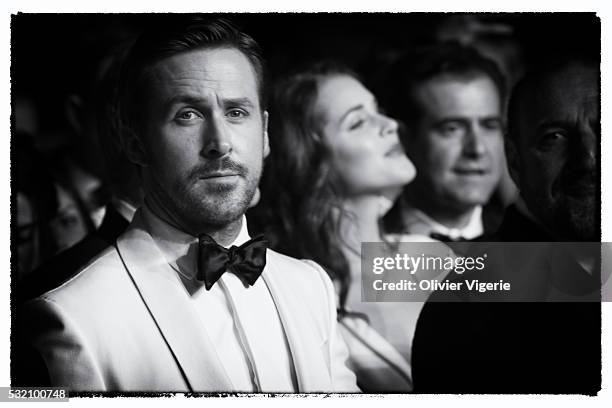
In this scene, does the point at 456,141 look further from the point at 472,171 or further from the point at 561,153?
the point at 561,153

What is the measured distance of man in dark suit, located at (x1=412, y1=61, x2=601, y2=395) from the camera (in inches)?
121

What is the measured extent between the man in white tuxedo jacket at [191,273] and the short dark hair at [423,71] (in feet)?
1.75

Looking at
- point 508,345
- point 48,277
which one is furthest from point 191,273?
point 508,345

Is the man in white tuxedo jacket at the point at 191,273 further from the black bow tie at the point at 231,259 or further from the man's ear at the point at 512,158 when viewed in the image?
the man's ear at the point at 512,158

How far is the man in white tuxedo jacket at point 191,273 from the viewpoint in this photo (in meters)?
2.95

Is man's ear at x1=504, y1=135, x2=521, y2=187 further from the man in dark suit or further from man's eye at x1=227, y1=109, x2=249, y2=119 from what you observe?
man's eye at x1=227, y1=109, x2=249, y2=119

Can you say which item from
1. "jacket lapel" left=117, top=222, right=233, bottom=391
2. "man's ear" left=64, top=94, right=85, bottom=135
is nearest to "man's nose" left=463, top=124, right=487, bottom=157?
"jacket lapel" left=117, top=222, right=233, bottom=391

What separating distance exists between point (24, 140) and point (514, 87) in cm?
201

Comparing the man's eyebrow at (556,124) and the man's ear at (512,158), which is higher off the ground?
the man's eyebrow at (556,124)

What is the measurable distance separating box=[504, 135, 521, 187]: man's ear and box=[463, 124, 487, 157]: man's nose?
0.10 m

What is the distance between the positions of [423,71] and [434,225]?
0.62 m

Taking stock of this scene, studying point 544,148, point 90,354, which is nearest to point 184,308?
point 90,354

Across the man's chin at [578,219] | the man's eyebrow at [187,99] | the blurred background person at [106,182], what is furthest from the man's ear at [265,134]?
the man's chin at [578,219]

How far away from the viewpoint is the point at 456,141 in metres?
3.05
